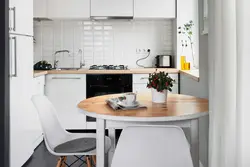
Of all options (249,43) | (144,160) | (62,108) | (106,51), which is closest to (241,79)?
(249,43)

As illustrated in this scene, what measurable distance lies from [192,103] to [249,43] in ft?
4.40

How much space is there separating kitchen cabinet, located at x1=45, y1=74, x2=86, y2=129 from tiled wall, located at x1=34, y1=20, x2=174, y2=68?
58 centimetres

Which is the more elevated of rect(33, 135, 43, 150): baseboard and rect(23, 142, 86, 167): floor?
rect(33, 135, 43, 150): baseboard

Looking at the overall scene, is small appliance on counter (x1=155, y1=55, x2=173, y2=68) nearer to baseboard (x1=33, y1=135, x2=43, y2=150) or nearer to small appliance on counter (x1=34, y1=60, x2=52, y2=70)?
small appliance on counter (x1=34, y1=60, x2=52, y2=70)

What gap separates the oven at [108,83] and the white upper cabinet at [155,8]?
3.23ft

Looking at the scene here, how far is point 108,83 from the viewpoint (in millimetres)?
4652

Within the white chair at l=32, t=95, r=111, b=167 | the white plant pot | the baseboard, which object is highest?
the white plant pot

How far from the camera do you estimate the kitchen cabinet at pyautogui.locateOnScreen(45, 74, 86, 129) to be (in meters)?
4.64

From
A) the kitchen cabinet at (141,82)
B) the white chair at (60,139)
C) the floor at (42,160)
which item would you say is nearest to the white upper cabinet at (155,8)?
the kitchen cabinet at (141,82)

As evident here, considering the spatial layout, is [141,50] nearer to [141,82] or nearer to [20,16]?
[141,82]

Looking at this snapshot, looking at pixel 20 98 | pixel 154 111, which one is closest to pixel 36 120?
pixel 20 98

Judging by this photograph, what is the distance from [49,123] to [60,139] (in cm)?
18

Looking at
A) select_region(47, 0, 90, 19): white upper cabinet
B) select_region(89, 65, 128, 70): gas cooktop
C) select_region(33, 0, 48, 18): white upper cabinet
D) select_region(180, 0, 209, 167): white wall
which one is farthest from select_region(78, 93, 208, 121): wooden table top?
select_region(33, 0, 48, 18): white upper cabinet

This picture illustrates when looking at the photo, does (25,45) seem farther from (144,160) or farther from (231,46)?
(231,46)
